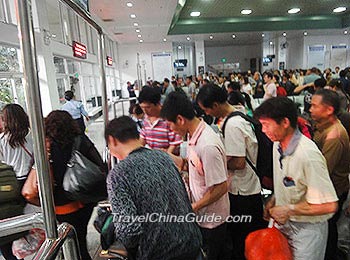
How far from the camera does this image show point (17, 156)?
2.21 metres

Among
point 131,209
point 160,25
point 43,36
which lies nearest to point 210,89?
point 131,209

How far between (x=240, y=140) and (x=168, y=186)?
0.77 meters

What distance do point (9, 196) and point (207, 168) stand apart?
1116mm

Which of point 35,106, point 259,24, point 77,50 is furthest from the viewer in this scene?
point 259,24

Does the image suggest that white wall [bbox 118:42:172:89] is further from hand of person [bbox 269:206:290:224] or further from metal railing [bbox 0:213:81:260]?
metal railing [bbox 0:213:81:260]

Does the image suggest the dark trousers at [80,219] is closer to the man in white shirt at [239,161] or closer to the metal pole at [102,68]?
the metal pole at [102,68]

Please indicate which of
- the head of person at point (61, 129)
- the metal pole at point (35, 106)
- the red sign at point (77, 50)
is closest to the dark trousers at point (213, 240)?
the head of person at point (61, 129)

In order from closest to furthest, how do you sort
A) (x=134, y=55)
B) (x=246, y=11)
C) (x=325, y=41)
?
(x=246, y=11)
(x=325, y=41)
(x=134, y=55)

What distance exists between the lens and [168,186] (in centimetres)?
133

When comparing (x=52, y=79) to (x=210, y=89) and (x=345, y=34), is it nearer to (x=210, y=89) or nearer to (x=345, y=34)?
(x=210, y=89)

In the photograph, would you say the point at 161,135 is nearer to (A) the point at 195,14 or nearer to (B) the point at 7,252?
(B) the point at 7,252

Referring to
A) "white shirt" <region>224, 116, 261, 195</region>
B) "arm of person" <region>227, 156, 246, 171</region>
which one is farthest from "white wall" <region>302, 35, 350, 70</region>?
"arm of person" <region>227, 156, 246, 171</region>

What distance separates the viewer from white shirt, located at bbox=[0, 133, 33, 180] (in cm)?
220

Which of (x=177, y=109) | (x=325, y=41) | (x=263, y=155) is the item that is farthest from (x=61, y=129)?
(x=325, y=41)
